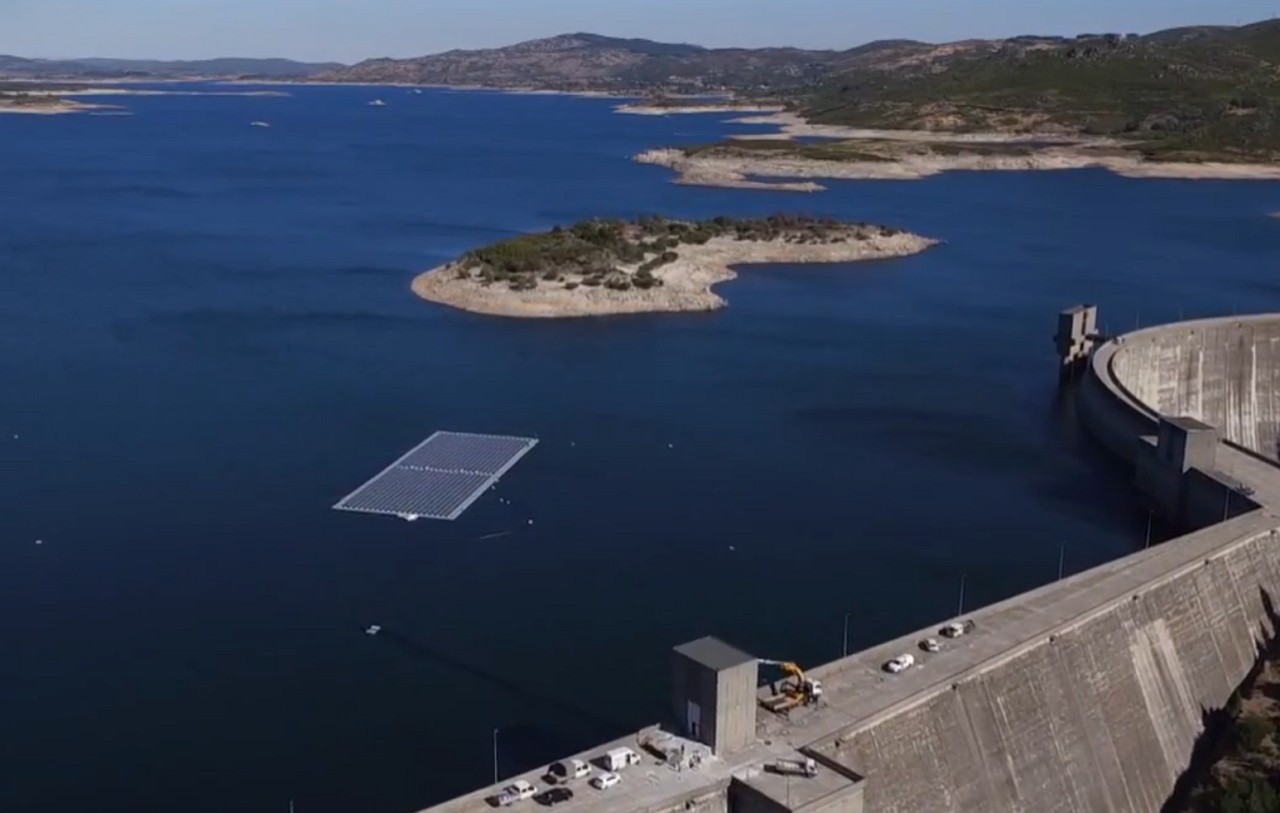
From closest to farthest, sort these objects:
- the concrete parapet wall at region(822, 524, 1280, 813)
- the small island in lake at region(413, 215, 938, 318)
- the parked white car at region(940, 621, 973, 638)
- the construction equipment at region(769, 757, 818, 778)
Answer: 1. the construction equipment at region(769, 757, 818, 778)
2. the concrete parapet wall at region(822, 524, 1280, 813)
3. the parked white car at region(940, 621, 973, 638)
4. the small island in lake at region(413, 215, 938, 318)

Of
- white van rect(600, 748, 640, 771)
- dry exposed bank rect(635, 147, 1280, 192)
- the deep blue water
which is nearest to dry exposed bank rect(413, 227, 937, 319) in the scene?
the deep blue water

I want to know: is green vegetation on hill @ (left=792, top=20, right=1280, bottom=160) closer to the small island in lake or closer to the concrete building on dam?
the small island in lake

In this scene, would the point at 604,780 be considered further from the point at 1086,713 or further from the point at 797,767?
the point at 1086,713

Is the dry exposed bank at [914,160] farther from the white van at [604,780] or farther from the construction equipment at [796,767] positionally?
the white van at [604,780]

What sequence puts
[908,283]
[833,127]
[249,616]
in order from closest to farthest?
[249,616], [908,283], [833,127]

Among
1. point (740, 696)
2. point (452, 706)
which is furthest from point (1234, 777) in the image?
point (452, 706)

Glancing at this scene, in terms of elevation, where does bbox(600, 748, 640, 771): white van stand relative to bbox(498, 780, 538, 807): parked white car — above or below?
above

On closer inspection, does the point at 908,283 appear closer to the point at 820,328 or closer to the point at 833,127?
the point at 820,328
